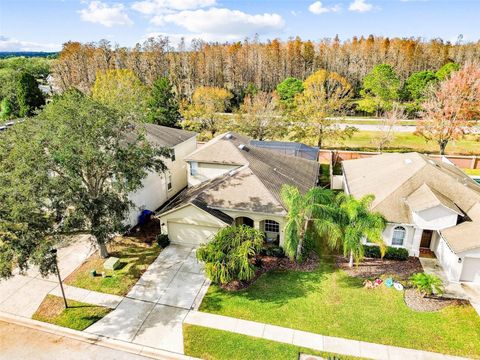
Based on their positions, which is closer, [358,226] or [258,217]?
[358,226]

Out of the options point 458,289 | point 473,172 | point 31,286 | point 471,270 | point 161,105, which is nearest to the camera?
point 458,289

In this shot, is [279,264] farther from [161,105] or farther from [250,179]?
[161,105]

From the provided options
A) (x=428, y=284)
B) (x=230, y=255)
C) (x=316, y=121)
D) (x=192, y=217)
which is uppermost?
(x=316, y=121)

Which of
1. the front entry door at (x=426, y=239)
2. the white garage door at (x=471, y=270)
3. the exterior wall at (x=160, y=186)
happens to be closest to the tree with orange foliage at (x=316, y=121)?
the exterior wall at (x=160, y=186)

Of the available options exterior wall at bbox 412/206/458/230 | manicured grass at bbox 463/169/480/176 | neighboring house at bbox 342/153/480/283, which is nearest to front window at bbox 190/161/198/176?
neighboring house at bbox 342/153/480/283

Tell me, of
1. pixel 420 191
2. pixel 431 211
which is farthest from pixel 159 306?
pixel 420 191

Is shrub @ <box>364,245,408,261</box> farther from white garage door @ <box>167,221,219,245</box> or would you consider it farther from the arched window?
white garage door @ <box>167,221,219,245</box>
